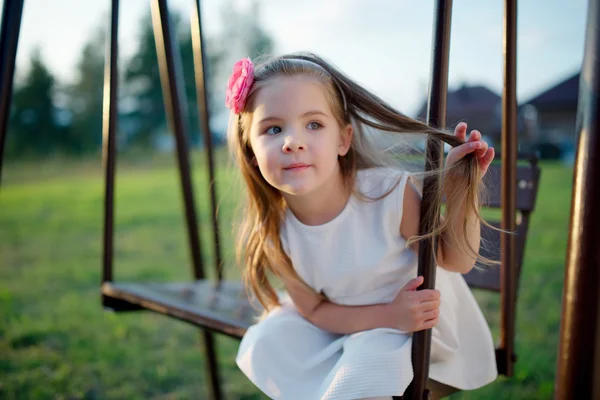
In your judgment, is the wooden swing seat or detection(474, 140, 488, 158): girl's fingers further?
the wooden swing seat

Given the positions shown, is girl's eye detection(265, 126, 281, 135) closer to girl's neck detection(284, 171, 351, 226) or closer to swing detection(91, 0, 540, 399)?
girl's neck detection(284, 171, 351, 226)

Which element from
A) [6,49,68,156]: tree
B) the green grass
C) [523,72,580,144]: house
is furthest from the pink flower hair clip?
[523,72,580,144]: house

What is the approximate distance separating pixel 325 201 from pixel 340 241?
9 centimetres

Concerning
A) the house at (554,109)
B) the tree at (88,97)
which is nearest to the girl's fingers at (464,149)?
the tree at (88,97)

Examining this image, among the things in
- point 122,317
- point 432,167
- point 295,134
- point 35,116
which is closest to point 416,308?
point 432,167

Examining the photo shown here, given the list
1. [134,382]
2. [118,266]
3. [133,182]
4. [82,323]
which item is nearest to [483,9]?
[134,382]

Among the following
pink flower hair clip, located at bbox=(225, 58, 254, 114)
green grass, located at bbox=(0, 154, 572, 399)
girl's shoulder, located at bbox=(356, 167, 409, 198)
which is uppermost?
pink flower hair clip, located at bbox=(225, 58, 254, 114)

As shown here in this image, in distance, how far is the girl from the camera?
36.0 inches

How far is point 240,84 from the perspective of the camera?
40.4 inches

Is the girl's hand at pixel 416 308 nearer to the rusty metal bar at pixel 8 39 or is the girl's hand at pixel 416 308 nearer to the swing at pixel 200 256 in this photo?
the swing at pixel 200 256

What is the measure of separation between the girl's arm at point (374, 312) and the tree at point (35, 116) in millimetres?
9955

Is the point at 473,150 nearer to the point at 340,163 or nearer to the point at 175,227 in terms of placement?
the point at 340,163

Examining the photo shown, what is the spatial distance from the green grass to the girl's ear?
0.26 m

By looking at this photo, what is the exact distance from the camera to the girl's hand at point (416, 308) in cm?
89
